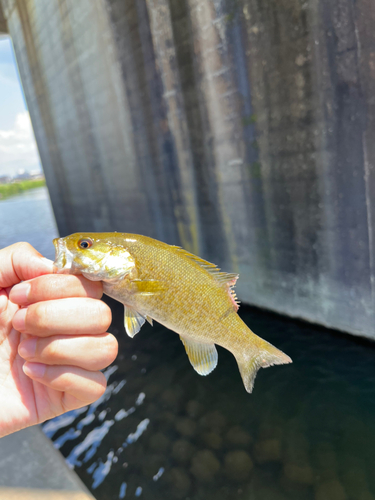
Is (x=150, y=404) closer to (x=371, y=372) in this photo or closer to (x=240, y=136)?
(x=371, y=372)

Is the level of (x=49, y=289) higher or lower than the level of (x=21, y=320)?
higher

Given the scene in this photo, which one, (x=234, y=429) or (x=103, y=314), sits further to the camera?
(x=234, y=429)

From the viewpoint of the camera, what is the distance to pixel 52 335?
57.7 inches

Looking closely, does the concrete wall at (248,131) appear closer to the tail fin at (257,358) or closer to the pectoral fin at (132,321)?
the tail fin at (257,358)

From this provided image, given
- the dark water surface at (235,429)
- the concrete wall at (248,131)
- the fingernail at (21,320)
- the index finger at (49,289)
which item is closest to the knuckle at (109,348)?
the index finger at (49,289)

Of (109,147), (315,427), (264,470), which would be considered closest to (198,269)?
(264,470)

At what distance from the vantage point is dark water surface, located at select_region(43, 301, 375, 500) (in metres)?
3.22

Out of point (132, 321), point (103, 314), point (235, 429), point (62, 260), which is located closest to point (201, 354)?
point (132, 321)

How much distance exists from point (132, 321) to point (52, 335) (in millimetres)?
390

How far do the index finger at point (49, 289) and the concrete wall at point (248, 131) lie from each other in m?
3.64

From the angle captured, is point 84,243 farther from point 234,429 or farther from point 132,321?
point 234,429

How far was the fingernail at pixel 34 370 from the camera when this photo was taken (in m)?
1.49

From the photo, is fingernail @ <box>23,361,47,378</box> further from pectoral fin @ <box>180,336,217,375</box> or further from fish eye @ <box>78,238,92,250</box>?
pectoral fin @ <box>180,336,217,375</box>

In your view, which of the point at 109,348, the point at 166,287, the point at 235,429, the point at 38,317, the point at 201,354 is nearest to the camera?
the point at 38,317
